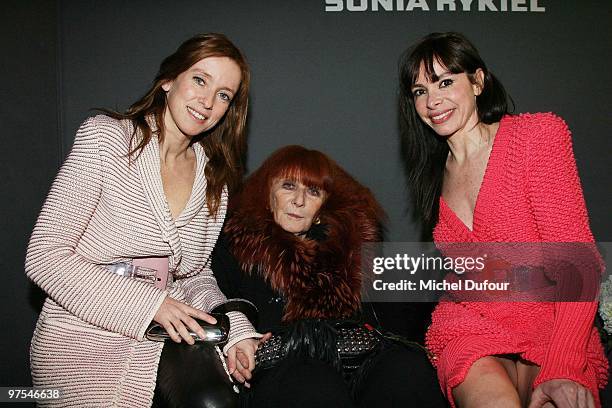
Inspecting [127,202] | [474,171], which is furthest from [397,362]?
[127,202]

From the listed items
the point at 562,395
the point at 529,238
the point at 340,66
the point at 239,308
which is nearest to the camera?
the point at 562,395

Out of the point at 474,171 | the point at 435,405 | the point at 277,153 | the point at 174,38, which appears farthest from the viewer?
the point at 174,38

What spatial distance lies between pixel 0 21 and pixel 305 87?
117 centimetres

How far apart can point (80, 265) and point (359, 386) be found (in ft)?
2.75

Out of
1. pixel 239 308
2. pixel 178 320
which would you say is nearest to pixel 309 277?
pixel 239 308

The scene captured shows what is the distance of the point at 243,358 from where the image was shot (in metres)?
1.67

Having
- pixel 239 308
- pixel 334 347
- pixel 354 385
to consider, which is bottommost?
pixel 354 385

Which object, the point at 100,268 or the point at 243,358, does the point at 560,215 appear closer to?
the point at 243,358

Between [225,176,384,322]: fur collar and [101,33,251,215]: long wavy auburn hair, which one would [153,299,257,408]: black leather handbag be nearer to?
[225,176,384,322]: fur collar

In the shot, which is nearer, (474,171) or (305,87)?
(474,171)

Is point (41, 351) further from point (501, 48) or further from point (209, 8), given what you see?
point (501, 48)

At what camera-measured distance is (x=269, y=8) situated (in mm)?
2443

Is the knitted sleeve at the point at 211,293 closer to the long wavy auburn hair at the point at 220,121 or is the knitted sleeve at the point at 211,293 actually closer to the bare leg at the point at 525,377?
the long wavy auburn hair at the point at 220,121

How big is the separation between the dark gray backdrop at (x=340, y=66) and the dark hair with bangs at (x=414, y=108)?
0.50m
